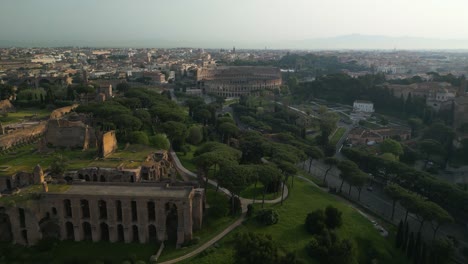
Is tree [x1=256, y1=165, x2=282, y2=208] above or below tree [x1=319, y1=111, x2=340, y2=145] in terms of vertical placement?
above

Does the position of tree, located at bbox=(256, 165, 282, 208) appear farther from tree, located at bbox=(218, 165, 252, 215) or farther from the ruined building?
the ruined building

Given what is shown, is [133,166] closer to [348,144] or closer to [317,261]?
[317,261]

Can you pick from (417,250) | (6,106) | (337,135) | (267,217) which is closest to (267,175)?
(267,217)

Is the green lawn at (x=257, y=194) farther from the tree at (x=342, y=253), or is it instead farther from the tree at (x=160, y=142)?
the tree at (x=160, y=142)

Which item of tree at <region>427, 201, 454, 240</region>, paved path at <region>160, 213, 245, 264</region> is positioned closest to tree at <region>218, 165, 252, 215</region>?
paved path at <region>160, 213, 245, 264</region>

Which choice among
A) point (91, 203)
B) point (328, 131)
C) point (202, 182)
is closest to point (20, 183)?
point (91, 203)

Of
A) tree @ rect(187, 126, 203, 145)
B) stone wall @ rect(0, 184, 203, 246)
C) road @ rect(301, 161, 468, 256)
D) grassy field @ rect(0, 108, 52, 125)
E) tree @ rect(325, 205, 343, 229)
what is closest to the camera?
stone wall @ rect(0, 184, 203, 246)
